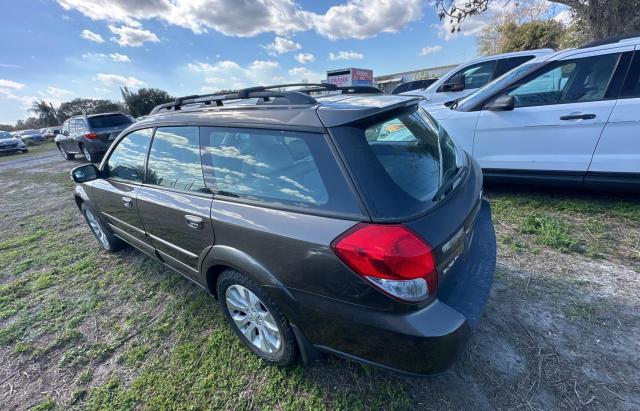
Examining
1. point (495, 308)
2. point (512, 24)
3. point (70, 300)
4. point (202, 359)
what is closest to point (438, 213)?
point (495, 308)

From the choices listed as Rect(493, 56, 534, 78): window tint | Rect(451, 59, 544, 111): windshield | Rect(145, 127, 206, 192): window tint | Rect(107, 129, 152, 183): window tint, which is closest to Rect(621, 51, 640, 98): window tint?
Rect(451, 59, 544, 111): windshield

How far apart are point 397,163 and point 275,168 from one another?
67 centimetres

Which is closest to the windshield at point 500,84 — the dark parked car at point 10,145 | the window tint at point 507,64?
the window tint at point 507,64

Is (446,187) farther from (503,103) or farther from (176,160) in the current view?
(503,103)

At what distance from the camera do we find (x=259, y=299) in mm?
1798

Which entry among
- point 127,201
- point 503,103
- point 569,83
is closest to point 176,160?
point 127,201

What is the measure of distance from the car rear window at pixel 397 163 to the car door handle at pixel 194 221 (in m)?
1.06

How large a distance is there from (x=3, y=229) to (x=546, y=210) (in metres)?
8.00

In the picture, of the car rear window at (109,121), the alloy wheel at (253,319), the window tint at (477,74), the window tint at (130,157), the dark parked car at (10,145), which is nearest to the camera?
the alloy wheel at (253,319)

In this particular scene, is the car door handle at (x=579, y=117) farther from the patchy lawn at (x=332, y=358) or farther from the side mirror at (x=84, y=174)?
the side mirror at (x=84, y=174)

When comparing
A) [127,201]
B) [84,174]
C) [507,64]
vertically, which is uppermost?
[507,64]

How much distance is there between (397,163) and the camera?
1568 mm

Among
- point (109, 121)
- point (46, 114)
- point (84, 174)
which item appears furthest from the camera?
point (46, 114)

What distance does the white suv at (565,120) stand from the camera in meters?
3.06
